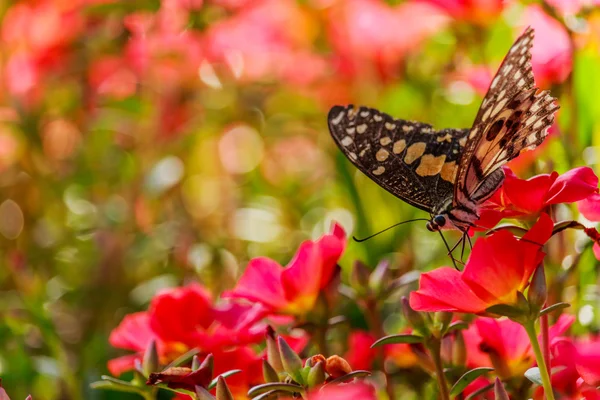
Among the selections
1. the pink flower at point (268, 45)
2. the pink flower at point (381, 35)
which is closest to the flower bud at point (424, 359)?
the pink flower at point (381, 35)

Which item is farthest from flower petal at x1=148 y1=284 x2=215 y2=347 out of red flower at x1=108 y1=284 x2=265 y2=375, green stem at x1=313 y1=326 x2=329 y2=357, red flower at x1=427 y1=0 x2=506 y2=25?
red flower at x1=427 y1=0 x2=506 y2=25

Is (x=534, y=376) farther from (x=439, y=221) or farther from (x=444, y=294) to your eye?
(x=439, y=221)

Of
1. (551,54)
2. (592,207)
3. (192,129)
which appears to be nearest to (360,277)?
(592,207)

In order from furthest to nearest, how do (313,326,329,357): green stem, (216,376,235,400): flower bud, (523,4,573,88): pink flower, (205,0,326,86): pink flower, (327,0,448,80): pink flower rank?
1. (205,0,326,86): pink flower
2. (327,0,448,80): pink flower
3. (523,4,573,88): pink flower
4. (313,326,329,357): green stem
5. (216,376,235,400): flower bud

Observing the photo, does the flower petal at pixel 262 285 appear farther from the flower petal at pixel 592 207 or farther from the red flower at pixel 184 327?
the flower petal at pixel 592 207

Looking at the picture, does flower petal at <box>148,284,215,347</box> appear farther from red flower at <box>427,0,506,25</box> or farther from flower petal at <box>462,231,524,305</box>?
red flower at <box>427,0,506,25</box>
